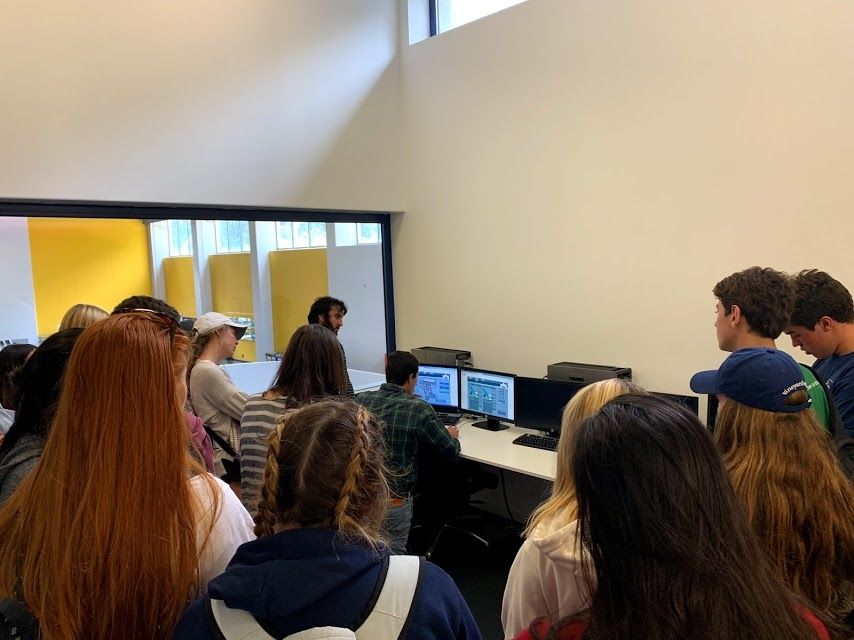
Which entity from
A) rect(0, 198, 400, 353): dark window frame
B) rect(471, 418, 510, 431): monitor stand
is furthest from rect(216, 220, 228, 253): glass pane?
rect(471, 418, 510, 431): monitor stand

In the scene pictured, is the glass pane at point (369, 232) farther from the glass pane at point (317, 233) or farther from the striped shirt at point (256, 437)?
the striped shirt at point (256, 437)

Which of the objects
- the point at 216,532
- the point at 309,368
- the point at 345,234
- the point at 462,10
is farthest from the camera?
the point at 345,234

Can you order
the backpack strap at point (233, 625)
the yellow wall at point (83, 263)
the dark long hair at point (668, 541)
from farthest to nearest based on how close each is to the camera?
the yellow wall at point (83, 263) → the backpack strap at point (233, 625) → the dark long hair at point (668, 541)

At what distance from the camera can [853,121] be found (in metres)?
2.40

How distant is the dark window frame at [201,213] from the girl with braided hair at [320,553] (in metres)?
2.59

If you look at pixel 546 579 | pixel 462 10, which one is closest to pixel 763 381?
pixel 546 579

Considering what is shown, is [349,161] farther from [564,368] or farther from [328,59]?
[564,368]

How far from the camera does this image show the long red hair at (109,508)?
36.4 inches

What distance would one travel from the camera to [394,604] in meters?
0.86

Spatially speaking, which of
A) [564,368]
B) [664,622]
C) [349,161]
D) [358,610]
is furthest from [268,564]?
[349,161]

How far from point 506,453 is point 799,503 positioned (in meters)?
2.02

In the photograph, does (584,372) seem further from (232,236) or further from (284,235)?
(232,236)

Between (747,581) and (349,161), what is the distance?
366 cm

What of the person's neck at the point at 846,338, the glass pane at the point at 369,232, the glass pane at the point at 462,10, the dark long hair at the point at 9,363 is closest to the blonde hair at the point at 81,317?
the dark long hair at the point at 9,363
